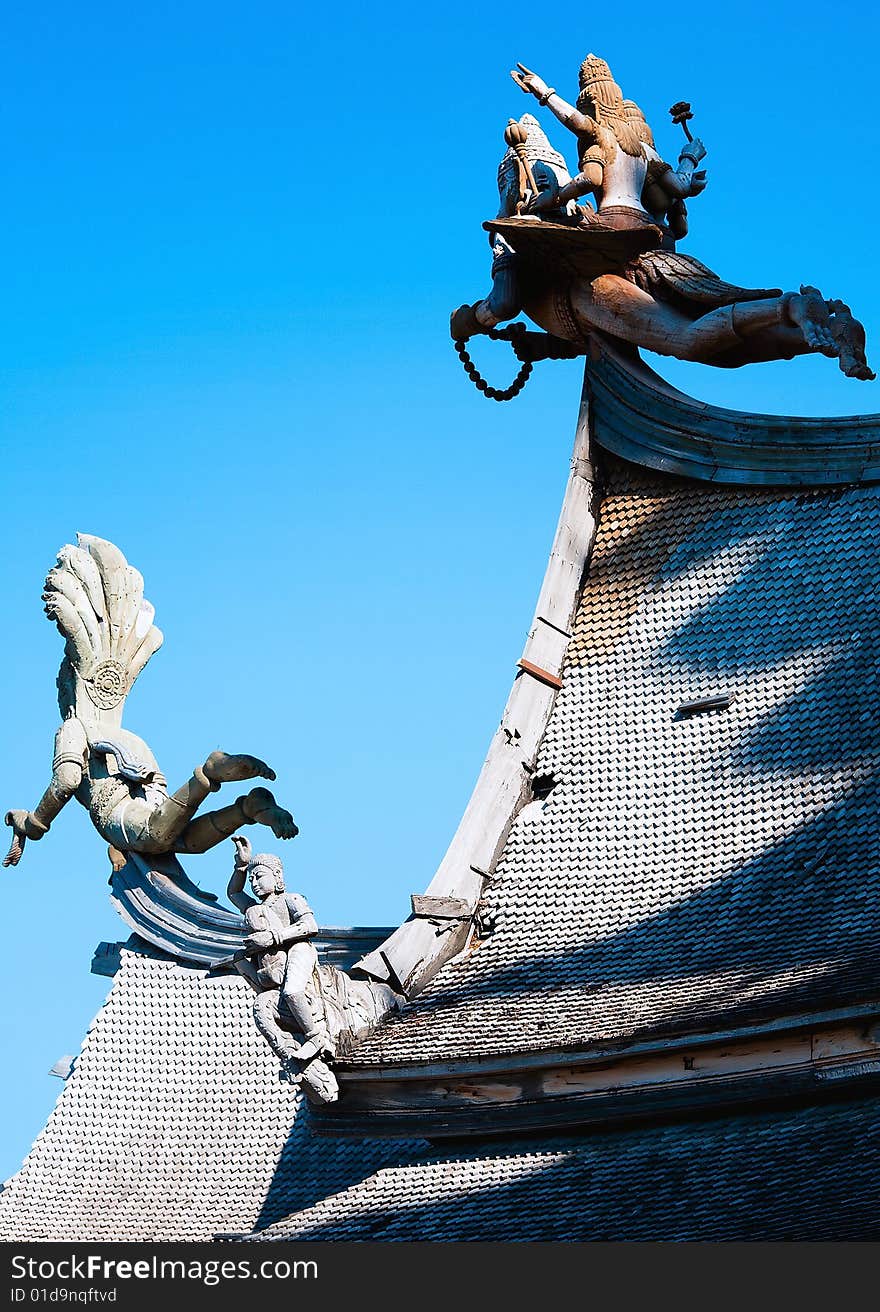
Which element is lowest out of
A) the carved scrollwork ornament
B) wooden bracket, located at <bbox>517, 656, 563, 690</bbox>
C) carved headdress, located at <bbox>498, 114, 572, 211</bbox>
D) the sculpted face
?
the sculpted face

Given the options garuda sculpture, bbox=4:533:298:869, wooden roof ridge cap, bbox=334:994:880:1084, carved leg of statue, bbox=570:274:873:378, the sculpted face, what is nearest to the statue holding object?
the sculpted face

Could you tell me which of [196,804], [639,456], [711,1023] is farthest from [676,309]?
[711,1023]

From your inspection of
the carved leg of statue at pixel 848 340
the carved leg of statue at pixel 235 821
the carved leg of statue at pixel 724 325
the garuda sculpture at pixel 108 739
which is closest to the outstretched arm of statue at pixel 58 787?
the garuda sculpture at pixel 108 739

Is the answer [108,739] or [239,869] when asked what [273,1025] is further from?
[108,739]

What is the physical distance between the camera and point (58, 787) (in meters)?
16.5

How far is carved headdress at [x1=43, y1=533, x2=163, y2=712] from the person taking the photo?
16766mm

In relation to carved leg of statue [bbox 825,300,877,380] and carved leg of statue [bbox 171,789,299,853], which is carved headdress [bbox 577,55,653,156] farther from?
carved leg of statue [bbox 171,789,299,853]

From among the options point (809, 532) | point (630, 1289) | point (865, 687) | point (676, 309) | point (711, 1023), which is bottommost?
point (630, 1289)

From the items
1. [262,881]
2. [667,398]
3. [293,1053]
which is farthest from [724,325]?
[293,1053]

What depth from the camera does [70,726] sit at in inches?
654

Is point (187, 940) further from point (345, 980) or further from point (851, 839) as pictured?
point (851, 839)

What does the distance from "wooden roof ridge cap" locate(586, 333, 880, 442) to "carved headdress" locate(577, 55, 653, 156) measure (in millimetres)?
1408

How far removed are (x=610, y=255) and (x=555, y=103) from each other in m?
1.28

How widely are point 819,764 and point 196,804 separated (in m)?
4.54
